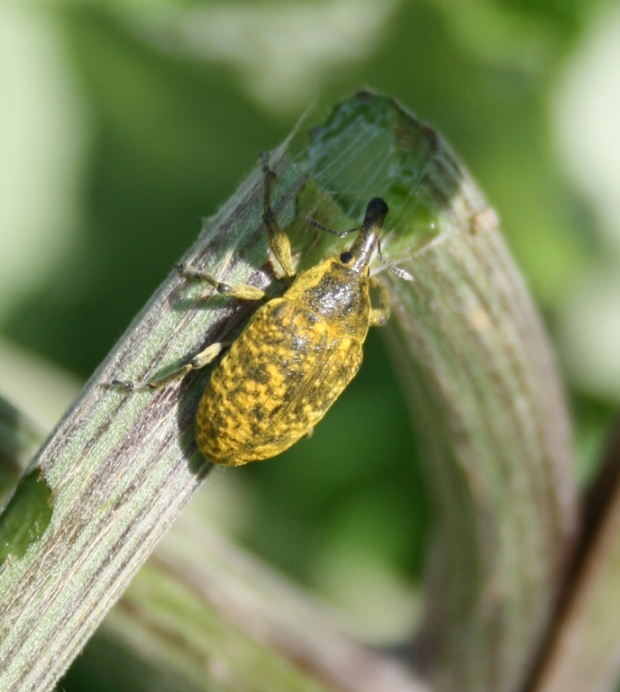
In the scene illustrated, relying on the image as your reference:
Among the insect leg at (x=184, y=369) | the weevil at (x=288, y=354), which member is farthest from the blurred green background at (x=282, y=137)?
the insect leg at (x=184, y=369)

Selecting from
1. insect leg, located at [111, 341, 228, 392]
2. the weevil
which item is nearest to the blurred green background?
the weevil

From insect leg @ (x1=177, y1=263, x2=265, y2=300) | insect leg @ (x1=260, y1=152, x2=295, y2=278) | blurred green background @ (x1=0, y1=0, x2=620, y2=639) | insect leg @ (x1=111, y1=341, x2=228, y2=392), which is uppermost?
blurred green background @ (x1=0, y1=0, x2=620, y2=639)

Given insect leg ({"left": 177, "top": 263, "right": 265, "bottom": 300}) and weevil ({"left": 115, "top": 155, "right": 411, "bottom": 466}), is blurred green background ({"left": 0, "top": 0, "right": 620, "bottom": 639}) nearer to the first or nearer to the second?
weevil ({"left": 115, "top": 155, "right": 411, "bottom": 466})

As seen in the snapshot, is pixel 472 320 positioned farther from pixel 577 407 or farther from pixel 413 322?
pixel 577 407

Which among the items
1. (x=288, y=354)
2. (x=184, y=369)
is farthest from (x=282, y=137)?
(x=184, y=369)

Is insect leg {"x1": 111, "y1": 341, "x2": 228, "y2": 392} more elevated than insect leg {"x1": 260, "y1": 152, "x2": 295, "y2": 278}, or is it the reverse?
insect leg {"x1": 260, "y1": 152, "x2": 295, "y2": 278}

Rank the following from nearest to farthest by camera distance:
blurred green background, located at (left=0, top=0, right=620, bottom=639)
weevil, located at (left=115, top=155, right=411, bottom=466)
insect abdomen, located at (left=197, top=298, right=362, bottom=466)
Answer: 1. weevil, located at (left=115, top=155, right=411, bottom=466)
2. insect abdomen, located at (left=197, top=298, right=362, bottom=466)
3. blurred green background, located at (left=0, top=0, right=620, bottom=639)
